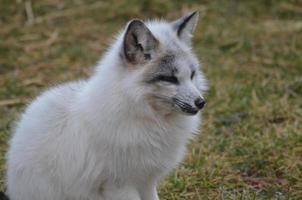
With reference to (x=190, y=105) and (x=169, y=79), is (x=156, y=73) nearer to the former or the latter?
(x=169, y=79)

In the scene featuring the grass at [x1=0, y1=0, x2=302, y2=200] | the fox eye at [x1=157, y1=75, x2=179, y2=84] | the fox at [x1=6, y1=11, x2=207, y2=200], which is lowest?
the grass at [x1=0, y1=0, x2=302, y2=200]

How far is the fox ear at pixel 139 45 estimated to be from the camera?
405cm

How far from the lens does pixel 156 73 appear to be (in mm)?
4070

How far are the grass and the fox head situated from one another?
116 cm

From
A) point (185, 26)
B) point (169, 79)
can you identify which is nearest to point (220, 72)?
point (185, 26)

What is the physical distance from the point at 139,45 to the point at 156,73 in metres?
0.19

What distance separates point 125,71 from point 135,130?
346mm

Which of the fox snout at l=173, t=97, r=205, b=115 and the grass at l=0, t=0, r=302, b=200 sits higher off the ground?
the fox snout at l=173, t=97, r=205, b=115

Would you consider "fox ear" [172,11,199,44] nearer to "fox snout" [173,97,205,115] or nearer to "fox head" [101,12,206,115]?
"fox head" [101,12,206,115]

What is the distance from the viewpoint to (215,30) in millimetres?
8625

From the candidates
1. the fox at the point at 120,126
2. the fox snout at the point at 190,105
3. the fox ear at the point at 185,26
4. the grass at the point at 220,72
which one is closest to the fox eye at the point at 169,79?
the fox at the point at 120,126

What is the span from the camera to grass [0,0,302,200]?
538 centimetres

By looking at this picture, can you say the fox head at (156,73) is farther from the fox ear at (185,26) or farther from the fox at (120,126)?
the fox ear at (185,26)

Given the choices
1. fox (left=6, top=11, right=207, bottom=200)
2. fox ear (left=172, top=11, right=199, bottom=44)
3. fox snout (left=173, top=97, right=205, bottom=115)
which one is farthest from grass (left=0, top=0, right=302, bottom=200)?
fox ear (left=172, top=11, right=199, bottom=44)
